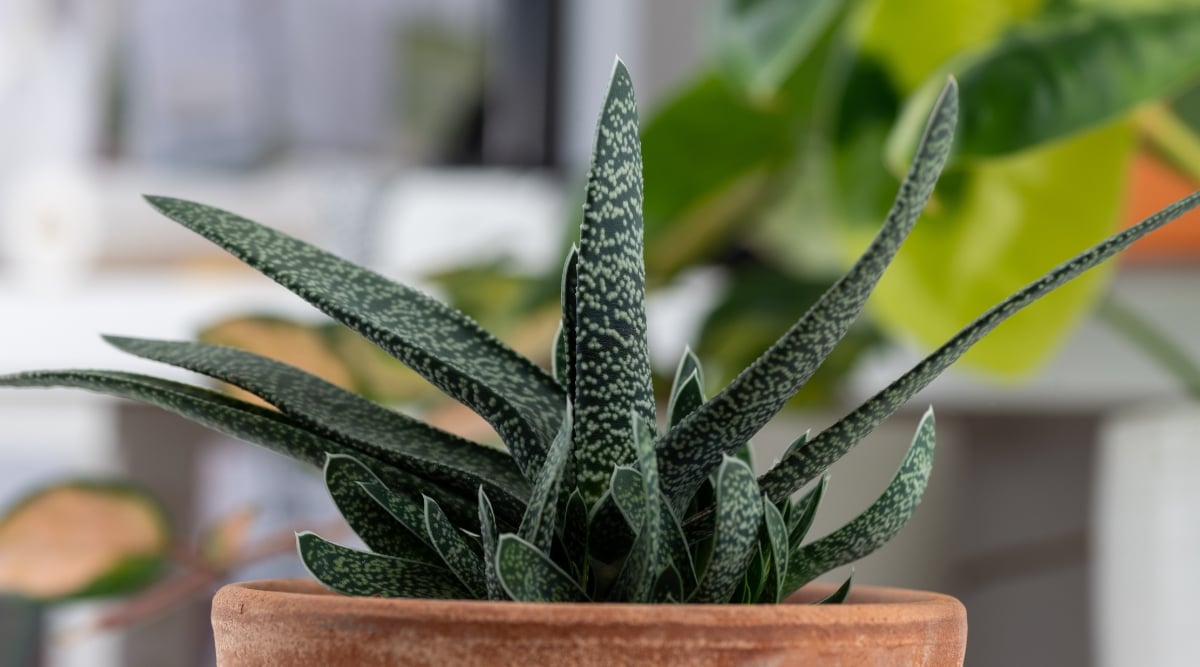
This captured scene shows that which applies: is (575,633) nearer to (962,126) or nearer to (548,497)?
(548,497)

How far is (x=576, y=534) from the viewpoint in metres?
0.23

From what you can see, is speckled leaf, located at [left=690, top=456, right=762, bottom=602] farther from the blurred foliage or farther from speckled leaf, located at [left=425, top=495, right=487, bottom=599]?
the blurred foliage

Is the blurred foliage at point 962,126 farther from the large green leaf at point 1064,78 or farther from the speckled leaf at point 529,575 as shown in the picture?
the speckled leaf at point 529,575

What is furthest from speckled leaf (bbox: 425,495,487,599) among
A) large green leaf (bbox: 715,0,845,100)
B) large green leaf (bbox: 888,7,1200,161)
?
large green leaf (bbox: 715,0,845,100)

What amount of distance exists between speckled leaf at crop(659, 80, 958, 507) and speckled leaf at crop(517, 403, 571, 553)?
3 cm

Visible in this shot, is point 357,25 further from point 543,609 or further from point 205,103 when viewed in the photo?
point 543,609

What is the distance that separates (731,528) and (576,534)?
4 centimetres

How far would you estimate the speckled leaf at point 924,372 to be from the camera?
206mm

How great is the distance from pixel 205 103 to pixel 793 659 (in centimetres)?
158

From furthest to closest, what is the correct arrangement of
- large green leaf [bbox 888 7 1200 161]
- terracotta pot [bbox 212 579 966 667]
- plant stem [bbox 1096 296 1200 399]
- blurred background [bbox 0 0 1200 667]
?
1. plant stem [bbox 1096 296 1200 399]
2. blurred background [bbox 0 0 1200 667]
3. large green leaf [bbox 888 7 1200 161]
4. terracotta pot [bbox 212 579 966 667]

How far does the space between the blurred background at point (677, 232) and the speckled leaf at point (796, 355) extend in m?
0.26

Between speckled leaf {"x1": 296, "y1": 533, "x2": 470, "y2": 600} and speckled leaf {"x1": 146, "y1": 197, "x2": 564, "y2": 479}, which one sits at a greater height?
speckled leaf {"x1": 146, "y1": 197, "x2": 564, "y2": 479}

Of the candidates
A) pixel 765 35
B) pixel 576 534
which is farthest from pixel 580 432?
pixel 765 35

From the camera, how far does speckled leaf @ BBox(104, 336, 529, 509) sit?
0.24m
